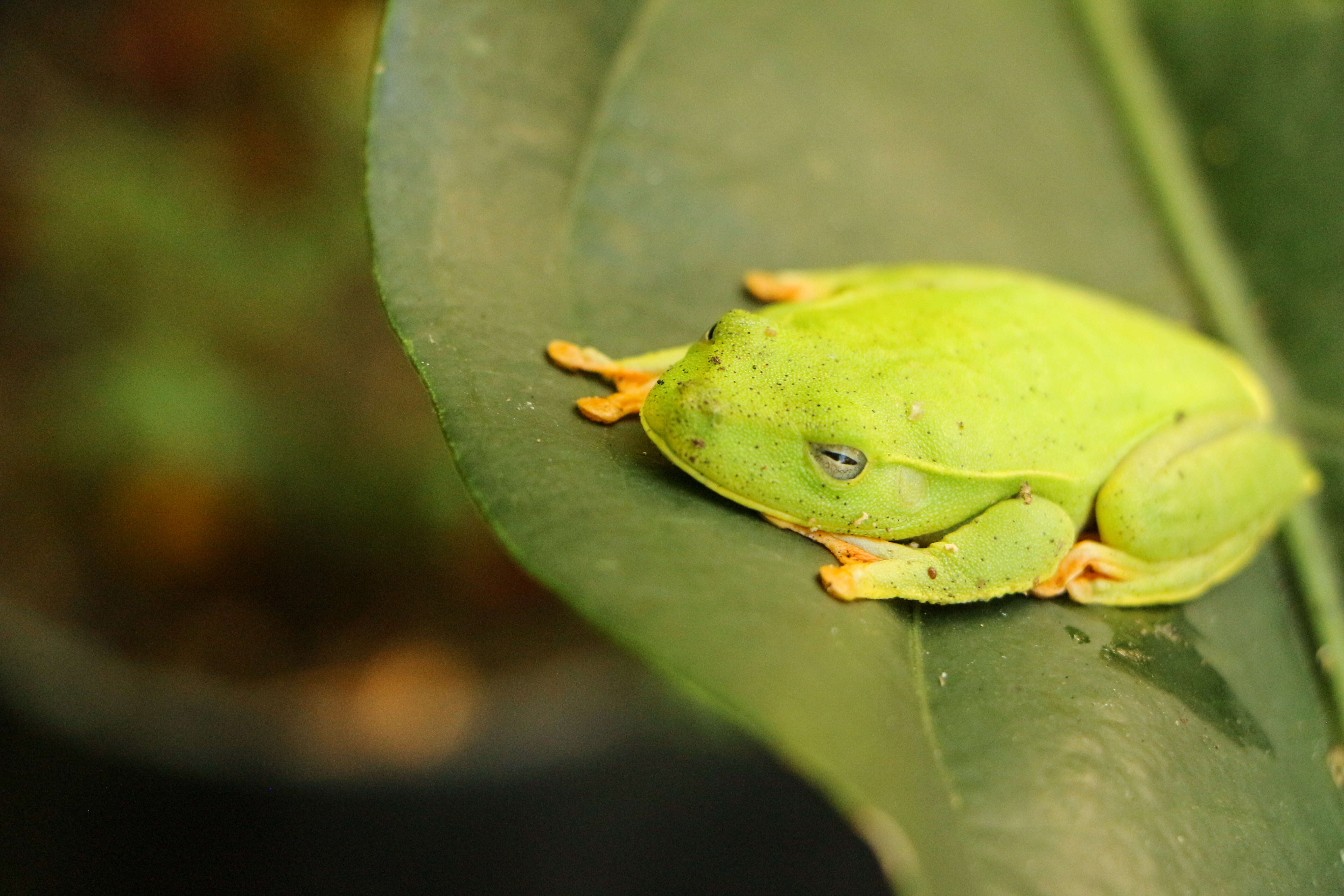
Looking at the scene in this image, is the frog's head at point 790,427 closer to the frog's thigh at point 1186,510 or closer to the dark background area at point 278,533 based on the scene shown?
the frog's thigh at point 1186,510

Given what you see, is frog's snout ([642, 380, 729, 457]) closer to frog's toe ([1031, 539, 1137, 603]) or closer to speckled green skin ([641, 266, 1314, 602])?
speckled green skin ([641, 266, 1314, 602])

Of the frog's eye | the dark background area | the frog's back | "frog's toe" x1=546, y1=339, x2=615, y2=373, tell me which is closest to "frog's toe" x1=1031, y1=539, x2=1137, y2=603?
the frog's back

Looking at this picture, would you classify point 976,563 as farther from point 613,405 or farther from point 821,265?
point 821,265

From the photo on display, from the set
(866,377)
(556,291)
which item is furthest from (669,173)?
(866,377)

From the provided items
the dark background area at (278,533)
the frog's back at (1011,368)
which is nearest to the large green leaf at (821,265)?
the frog's back at (1011,368)

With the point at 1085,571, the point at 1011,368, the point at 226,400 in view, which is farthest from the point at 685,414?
the point at 226,400

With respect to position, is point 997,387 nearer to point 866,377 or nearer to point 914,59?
point 866,377
